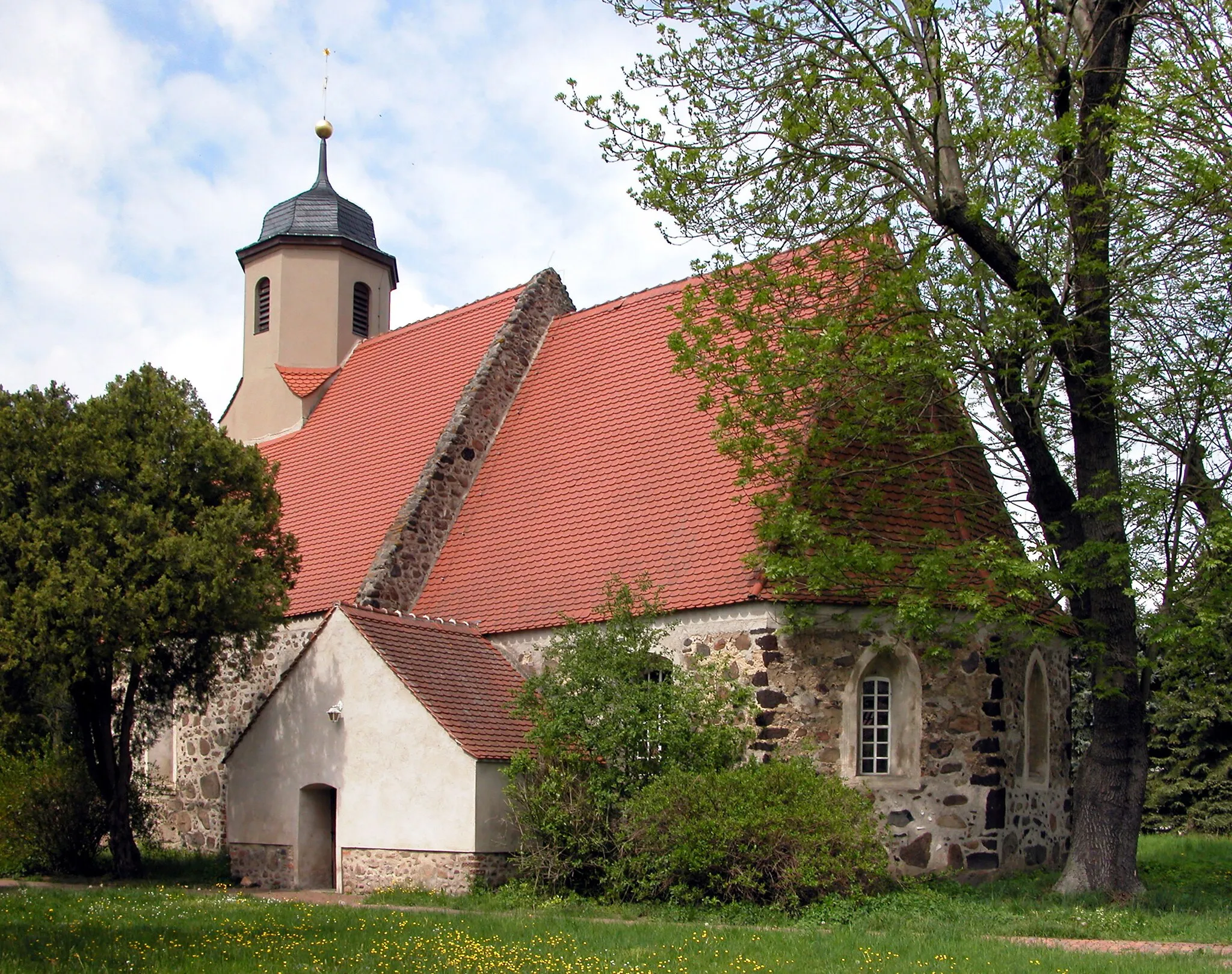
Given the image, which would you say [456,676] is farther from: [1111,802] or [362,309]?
[362,309]

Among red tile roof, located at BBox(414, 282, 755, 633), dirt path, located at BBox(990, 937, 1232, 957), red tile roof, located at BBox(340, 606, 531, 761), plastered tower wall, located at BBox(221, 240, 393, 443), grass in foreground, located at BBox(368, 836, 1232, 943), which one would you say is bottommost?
grass in foreground, located at BBox(368, 836, 1232, 943)

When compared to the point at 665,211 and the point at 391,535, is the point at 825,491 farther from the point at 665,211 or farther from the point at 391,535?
the point at 391,535

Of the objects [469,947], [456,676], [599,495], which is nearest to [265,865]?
[456,676]

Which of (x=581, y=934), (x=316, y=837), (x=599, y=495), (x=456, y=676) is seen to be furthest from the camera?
(x=599, y=495)

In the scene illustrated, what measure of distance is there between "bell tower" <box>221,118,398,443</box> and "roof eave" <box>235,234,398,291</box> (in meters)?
0.02

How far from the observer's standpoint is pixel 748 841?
13562mm

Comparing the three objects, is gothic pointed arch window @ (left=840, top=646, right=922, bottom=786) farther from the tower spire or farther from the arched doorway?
the tower spire

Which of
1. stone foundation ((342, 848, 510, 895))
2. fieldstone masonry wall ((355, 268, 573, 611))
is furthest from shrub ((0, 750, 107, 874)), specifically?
fieldstone masonry wall ((355, 268, 573, 611))

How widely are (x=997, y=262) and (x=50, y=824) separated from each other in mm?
13638

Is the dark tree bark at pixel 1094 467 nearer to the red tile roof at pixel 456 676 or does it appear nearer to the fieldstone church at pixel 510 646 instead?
the fieldstone church at pixel 510 646

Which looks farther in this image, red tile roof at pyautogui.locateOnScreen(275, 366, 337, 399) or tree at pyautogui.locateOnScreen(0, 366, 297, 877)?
red tile roof at pyautogui.locateOnScreen(275, 366, 337, 399)

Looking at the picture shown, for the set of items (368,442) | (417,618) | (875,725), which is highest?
(368,442)

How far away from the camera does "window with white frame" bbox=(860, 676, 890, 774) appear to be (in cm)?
1575

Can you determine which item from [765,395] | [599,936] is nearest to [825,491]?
[765,395]
